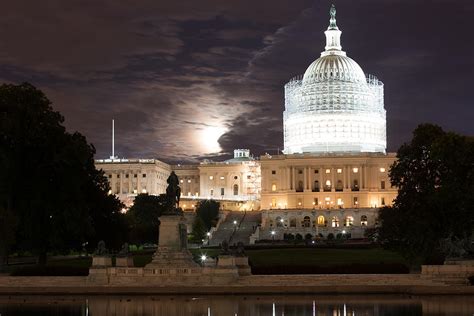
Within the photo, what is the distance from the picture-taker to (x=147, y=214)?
12900cm

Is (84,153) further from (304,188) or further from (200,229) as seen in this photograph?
(304,188)

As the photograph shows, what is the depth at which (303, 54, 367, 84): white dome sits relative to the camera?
557 ft

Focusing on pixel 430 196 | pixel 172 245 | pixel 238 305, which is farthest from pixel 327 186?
pixel 238 305

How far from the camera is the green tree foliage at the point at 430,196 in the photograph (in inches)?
2402

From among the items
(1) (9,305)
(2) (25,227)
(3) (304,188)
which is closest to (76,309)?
(1) (9,305)

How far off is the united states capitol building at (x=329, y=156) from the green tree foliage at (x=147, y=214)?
22481 mm

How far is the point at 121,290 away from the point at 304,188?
114 metres

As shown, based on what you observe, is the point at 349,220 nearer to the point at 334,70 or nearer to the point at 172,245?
the point at 334,70

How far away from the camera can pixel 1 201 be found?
66.8m

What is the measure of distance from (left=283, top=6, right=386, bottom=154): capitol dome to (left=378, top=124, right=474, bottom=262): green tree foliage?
10226 cm

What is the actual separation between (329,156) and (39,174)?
334 feet

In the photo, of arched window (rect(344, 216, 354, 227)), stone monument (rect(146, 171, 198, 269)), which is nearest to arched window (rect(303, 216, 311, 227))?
arched window (rect(344, 216, 354, 227))

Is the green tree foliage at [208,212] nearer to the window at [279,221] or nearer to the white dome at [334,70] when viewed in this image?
the window at [279,221]

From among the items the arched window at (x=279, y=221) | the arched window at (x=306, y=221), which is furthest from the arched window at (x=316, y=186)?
the arched window at (x=279, y=221)
